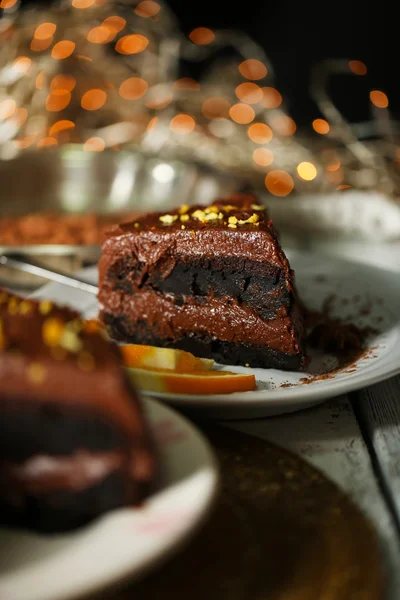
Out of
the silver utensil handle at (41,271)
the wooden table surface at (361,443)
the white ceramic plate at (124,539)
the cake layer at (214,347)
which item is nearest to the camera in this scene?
the white ceramic plate at (124,539)

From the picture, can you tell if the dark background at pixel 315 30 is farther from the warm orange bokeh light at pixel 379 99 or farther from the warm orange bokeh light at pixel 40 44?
the warm orange bokeh light at pixel 40 44

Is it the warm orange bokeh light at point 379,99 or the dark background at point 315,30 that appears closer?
the warm orange bokeh light at point 379,99

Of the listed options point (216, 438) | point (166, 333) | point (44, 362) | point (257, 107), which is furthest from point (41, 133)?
point (44, 362)

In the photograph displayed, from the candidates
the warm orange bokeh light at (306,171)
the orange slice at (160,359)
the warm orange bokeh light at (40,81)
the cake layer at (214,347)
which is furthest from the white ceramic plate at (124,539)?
the warm orange bokeh light at (40,81)

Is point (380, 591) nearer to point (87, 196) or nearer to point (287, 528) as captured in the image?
point (287, 528)

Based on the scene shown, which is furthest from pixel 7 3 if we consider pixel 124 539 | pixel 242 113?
pixel 124 539

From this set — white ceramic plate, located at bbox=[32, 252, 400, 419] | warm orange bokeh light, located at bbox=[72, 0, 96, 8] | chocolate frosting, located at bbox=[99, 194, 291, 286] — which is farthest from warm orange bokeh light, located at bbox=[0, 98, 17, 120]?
chocolate frosting, located at bbox=[99, 194, 291, 286]

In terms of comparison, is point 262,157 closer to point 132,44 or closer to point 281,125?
point 281,125

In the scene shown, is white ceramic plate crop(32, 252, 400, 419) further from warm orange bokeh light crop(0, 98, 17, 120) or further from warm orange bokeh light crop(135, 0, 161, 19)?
warm orange bokeh light crop(135, 0, 161, 19)
